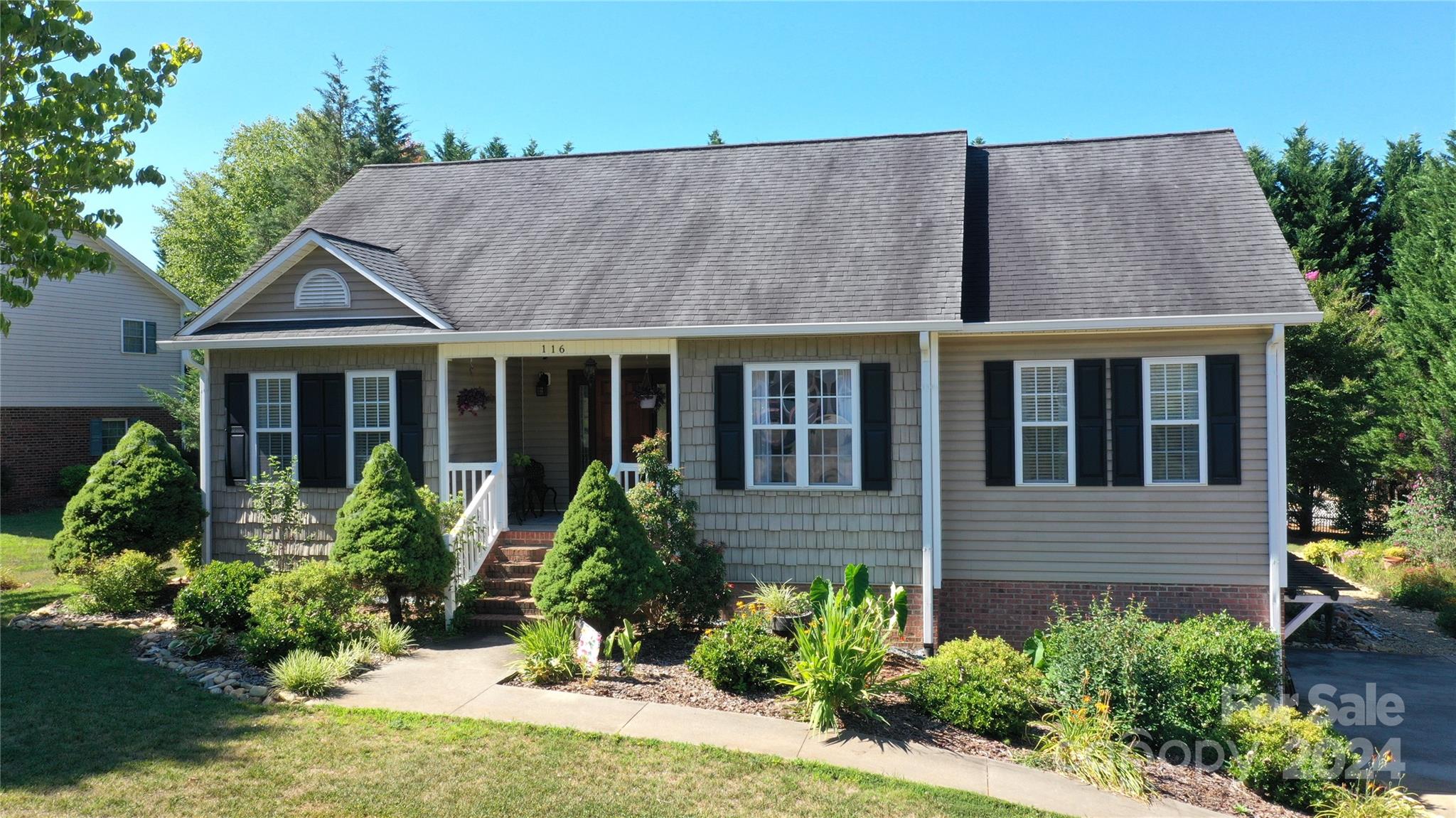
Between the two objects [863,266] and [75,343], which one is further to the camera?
[75,343]

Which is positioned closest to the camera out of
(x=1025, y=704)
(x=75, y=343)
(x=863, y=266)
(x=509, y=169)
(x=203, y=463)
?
(x=1025, y=704)

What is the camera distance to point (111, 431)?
946 inches

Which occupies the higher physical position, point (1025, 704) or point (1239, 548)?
point (1239, 548)

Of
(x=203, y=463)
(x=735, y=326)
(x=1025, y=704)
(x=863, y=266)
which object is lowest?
(x=1025, y=704)

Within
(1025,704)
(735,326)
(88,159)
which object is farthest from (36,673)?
(1025,704)

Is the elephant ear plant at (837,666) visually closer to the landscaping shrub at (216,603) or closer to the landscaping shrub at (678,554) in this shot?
the landscaping shrub at (678,554)

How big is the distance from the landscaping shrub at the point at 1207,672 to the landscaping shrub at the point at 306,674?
6.92 m

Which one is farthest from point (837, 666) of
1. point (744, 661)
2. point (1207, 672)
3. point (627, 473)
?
point (627, 473)

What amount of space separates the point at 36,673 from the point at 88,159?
5.19m

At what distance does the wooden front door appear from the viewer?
1370cm

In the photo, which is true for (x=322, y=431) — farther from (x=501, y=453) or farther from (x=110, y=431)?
(x=110, y=431)

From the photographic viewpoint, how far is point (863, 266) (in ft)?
38.1

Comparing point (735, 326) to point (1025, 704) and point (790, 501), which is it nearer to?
point (790, 501)

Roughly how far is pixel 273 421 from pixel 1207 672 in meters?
10.9
